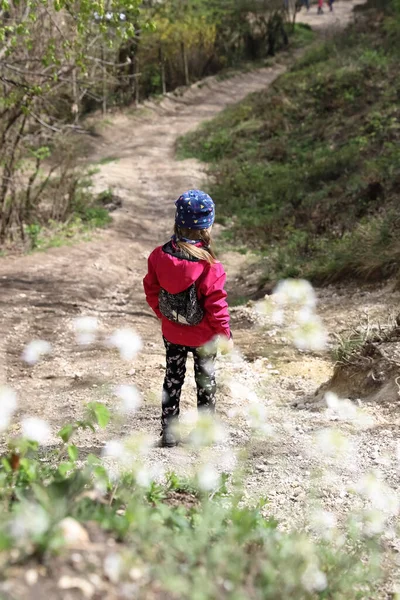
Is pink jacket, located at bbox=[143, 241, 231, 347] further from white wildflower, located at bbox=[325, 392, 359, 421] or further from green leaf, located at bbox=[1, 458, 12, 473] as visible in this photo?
green leaf, located at bbox=[1, 458, 12, 473]

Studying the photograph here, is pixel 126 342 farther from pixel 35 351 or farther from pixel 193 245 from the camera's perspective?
pixel 193 245

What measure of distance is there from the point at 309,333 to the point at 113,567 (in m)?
4.26

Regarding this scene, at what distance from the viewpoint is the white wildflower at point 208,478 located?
262 centimetres

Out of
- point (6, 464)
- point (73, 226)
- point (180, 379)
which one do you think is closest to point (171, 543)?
point (6, 464)

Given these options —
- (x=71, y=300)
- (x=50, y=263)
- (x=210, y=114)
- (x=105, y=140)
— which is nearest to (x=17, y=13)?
(x=50, y=263)

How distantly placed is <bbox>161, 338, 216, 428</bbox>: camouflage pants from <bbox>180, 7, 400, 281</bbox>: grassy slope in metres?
3.30

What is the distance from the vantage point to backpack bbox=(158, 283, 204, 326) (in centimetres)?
331

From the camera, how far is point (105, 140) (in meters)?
17.8

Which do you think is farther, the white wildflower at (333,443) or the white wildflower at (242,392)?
the white wildflower at (242,392)

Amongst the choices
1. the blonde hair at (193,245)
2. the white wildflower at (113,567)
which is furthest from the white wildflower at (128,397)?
the white wildflower at (113,567)

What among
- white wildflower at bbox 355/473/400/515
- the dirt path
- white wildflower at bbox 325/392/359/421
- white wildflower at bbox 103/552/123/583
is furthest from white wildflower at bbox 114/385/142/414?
white wildflower at bbox 103/552/123/583

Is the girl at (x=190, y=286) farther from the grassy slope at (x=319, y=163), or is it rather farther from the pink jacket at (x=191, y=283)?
the grassy slope at (x=319, y=163)

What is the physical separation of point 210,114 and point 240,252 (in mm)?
12038

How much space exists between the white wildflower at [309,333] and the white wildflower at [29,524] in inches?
153
